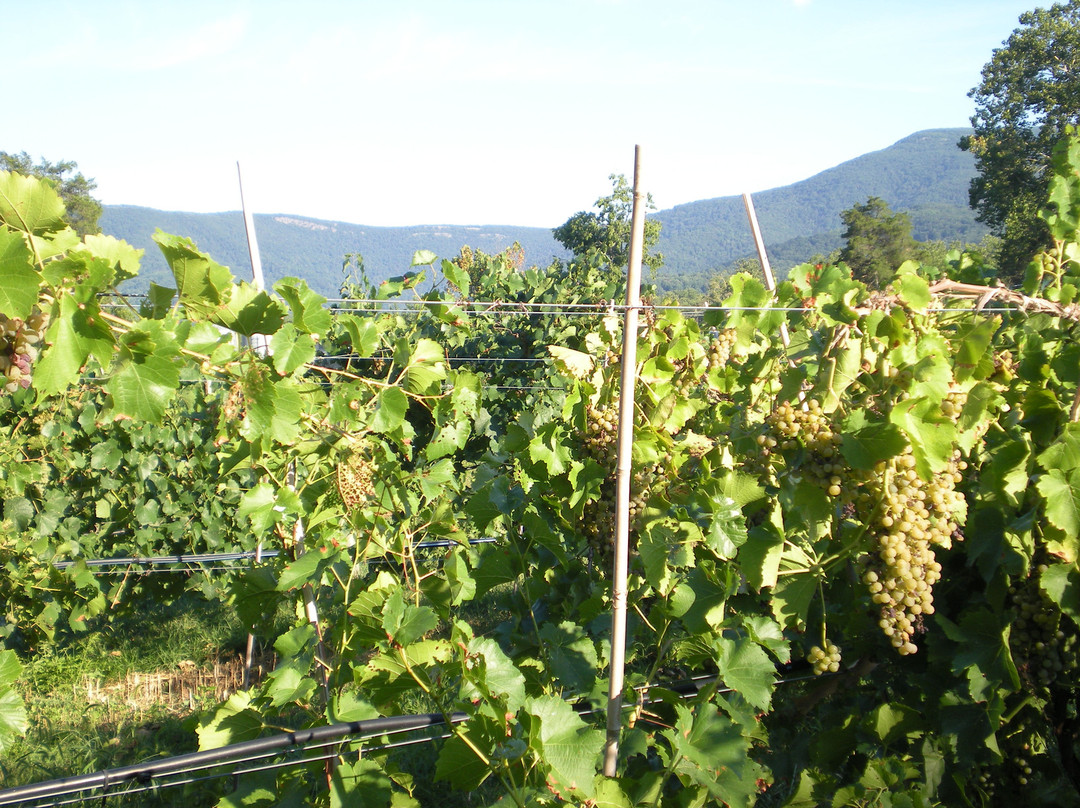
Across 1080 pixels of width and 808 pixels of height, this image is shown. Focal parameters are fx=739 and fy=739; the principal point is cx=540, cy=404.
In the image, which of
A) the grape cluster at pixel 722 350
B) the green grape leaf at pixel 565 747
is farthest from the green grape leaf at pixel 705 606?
the grape cluster at pixel 722 350

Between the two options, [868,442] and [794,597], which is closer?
[868,442]

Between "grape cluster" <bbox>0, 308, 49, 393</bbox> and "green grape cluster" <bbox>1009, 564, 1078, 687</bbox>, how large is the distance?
2294mm

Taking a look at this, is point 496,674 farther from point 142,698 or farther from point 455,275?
point 142,698

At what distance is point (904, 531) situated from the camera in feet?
5.08

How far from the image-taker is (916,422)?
57.4 inches

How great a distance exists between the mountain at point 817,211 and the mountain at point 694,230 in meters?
0.26

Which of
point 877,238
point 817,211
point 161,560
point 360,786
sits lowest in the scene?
point 161,560

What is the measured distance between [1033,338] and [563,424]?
4.12 ft

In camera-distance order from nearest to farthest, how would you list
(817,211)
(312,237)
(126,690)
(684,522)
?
(684,522)
(126,690)
(312,237)
(817,211)

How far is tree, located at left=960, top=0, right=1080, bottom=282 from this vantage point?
2575 cm

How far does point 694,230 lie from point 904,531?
190m

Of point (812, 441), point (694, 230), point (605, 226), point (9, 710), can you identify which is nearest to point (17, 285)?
point (9, 710)

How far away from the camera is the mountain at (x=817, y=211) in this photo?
148750 mm

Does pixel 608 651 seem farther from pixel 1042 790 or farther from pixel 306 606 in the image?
pixel 1042 790
